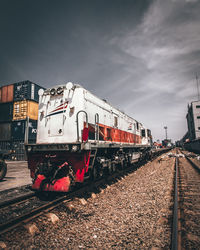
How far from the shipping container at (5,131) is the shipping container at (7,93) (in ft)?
13.3

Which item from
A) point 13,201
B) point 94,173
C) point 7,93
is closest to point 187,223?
point 94,173

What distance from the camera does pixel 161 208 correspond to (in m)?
4.24

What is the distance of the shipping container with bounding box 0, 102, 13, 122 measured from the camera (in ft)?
78.5

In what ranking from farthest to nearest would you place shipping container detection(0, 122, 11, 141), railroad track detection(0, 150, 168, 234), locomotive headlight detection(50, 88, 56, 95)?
shipping container detection(0, 122, 11, 141), locomotive headlight detection(50, 88, 56, 95), railroad track detection(0, 150, 168, 234)

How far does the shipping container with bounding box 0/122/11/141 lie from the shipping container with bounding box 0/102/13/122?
79 cm

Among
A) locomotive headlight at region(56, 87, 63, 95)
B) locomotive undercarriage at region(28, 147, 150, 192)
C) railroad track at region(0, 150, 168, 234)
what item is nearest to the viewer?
railroad track at region(0, 150, 168, 234)

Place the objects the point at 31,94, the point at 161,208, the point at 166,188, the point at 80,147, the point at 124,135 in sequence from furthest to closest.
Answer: the point at 31,94
the point at 124,135
the point at 166,188
the point at 80,147
the point at 161,208

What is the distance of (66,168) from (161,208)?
3.09 metres

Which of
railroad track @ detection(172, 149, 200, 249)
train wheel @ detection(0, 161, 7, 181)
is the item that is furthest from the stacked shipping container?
railroad track @ detection(172, 149, 200, 249)

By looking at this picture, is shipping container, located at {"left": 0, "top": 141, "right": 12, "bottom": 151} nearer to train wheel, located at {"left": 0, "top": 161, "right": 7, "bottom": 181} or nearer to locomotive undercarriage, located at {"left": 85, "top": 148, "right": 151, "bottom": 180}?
train wheel, located at {"left": 0, "top": 161, "right": 7, "bottom": 181}

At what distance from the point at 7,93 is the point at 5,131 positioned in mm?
6585

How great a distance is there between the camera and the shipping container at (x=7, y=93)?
82.3 ft

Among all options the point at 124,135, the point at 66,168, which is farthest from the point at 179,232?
the point at 124,135

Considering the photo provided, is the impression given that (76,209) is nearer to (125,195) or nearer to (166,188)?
(125,195)
